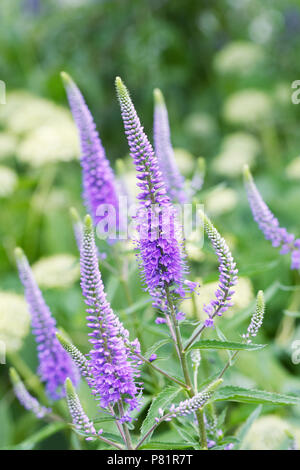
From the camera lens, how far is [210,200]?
3.61 m

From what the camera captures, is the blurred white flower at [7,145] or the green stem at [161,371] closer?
the green stem at [161,371]

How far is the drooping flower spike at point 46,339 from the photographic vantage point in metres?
1.67

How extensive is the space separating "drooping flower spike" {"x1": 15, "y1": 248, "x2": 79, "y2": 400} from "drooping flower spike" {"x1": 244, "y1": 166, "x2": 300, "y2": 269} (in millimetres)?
770

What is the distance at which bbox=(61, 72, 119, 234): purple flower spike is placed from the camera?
176cm

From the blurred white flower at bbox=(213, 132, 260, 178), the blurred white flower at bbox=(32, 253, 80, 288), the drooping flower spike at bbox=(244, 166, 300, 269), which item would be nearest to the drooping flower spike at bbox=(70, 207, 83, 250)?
the drooping flower spike at bbox=(244, 166, 300, 269)

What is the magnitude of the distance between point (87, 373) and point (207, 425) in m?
0.48

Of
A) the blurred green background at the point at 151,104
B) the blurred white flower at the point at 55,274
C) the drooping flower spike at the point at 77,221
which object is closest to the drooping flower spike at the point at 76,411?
the drooping flower spike at the point at 77,221

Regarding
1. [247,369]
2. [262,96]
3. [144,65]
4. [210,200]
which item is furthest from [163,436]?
[144,65]

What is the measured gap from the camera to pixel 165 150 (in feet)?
6.29

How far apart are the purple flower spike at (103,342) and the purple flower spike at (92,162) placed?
0.74 m

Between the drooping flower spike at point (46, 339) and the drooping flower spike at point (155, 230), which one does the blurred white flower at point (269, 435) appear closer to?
the drooping flower spike at point (46, 339)

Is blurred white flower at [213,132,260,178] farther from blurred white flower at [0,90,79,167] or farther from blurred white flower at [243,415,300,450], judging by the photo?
blurred white flower at [243,415,300,450]

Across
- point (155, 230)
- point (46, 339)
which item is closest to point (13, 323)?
point (46, 339)

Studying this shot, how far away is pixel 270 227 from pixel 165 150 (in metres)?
0.48
